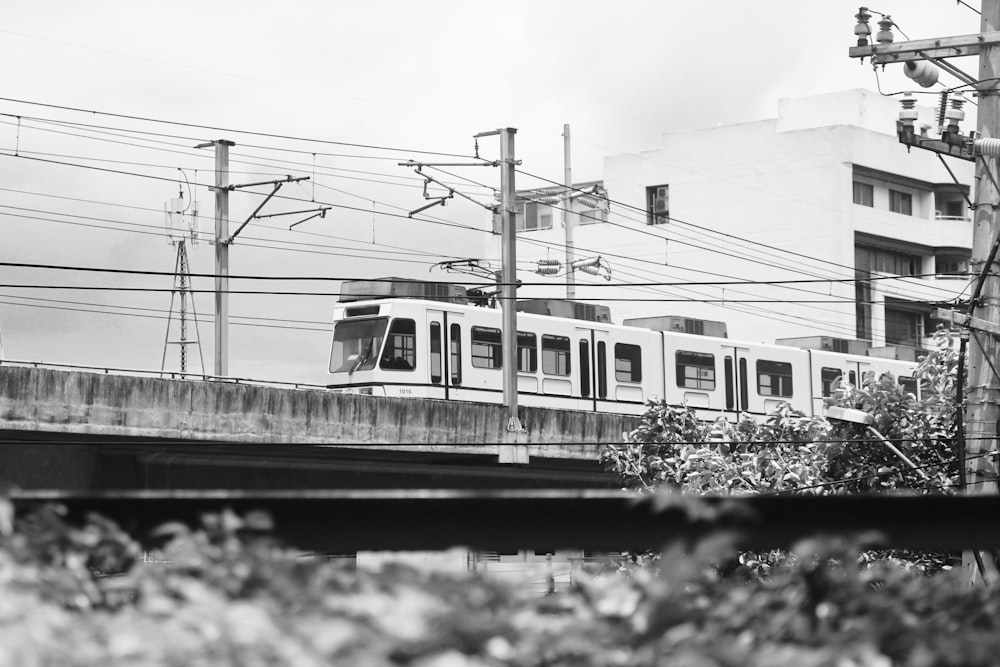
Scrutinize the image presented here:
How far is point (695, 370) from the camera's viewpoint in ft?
129

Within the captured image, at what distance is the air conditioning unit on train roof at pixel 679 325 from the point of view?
39344 mm

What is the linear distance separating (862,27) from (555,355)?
18.9 m

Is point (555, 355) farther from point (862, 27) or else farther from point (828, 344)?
point (862, 27)

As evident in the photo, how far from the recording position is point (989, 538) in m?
3.82

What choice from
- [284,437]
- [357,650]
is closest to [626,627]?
[357,650]

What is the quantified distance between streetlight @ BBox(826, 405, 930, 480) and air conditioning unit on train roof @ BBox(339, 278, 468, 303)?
1738 cm

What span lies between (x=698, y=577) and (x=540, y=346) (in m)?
32.4

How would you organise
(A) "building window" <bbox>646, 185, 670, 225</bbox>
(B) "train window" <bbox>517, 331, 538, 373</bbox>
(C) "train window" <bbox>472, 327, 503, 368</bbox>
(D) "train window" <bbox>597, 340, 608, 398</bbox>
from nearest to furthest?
(C) "train window" <bbox>472, 327, 503, 368</bbox> < (B) "train window" <bbox>517, 331, 538, 373</bbox> < (D) "train window" <bbox>597, 340, 608, 398</bbox> < (A) "building window" <bbox>646, 185, 670, 225</bbox>

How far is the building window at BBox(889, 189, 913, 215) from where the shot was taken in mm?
70062

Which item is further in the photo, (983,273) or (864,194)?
(864,194)

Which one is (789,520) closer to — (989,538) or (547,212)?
(989,538)

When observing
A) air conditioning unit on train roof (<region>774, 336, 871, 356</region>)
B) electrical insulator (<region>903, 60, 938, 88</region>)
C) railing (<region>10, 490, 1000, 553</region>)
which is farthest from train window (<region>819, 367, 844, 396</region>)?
railing (<region>10, 490, 1000, 553</region>)

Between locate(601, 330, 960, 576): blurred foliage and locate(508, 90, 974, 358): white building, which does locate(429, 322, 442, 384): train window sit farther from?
locate(508, 90, 974, 358): white building

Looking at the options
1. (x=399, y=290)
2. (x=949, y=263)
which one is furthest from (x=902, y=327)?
(x=399, y=290)
